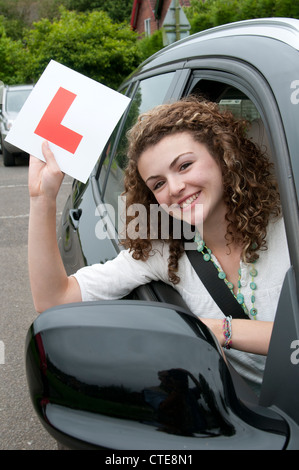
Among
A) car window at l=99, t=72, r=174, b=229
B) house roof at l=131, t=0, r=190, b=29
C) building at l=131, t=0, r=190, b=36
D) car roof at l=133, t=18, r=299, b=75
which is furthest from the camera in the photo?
building at l=131, t=0, r=190, b=36

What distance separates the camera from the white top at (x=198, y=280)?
5.00 feet

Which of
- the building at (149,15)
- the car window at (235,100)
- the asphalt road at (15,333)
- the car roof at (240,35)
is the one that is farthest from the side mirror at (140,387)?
the building at (149,15)

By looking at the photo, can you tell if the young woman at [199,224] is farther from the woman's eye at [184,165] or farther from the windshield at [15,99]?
the windshield at [15,99]

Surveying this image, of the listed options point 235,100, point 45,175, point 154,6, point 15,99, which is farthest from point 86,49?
point 45,175

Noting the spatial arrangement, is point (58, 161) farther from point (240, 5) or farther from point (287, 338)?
point (240, 5)

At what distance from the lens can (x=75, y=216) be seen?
2480 millimetres

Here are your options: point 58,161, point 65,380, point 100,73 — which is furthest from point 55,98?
Result: point 100,73

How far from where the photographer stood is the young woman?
59.7 inches

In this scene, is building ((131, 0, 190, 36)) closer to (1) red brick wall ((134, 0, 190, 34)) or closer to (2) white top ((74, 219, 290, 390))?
(1) red brick wall ((134, 0, 190, 34))

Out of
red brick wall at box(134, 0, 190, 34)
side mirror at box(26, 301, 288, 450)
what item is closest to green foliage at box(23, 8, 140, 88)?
red brick wall at box(134, 0, 190, 34)

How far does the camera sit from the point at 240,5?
8117mm

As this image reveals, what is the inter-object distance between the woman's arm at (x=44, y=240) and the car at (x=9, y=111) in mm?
10691

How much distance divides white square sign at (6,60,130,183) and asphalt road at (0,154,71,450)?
5.13ft

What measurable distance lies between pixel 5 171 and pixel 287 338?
454 inches
